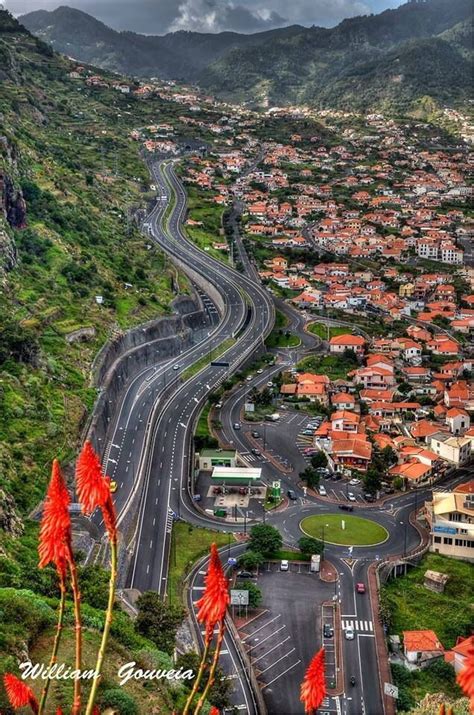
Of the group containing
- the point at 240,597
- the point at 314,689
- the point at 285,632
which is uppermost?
the point at 314,689

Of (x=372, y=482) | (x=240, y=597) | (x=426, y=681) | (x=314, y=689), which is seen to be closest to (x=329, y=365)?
(x=372, y=482)

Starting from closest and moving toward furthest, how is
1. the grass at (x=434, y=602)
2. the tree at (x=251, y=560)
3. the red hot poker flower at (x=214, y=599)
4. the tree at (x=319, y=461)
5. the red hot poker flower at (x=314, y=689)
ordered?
1. the red hot poker flower at (x=214, y=599)
2. the red hot poker flower at (x=314, y=689)
3. the grass at (x=434, y=602)
4. the tree at (x=251, y=560)
5. the tree at (x=319, y=461)

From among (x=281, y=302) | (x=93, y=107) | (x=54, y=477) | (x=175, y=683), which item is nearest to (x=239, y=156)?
(x=93, y=107)

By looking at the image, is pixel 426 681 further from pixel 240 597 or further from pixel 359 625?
pixel 240 597

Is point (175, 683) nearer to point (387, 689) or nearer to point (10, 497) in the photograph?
point (387, 689)

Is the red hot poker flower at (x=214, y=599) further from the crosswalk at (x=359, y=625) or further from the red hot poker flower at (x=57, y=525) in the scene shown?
the crosswalk at (x=359, y=625)

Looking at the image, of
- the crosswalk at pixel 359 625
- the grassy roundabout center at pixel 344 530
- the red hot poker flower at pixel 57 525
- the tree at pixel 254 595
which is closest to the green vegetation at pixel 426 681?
the crosswalk at pixel 359 625

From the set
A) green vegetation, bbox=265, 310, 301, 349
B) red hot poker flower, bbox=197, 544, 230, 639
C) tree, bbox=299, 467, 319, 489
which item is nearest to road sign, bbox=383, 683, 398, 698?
tree, bbox=299, 467, 319, 489
